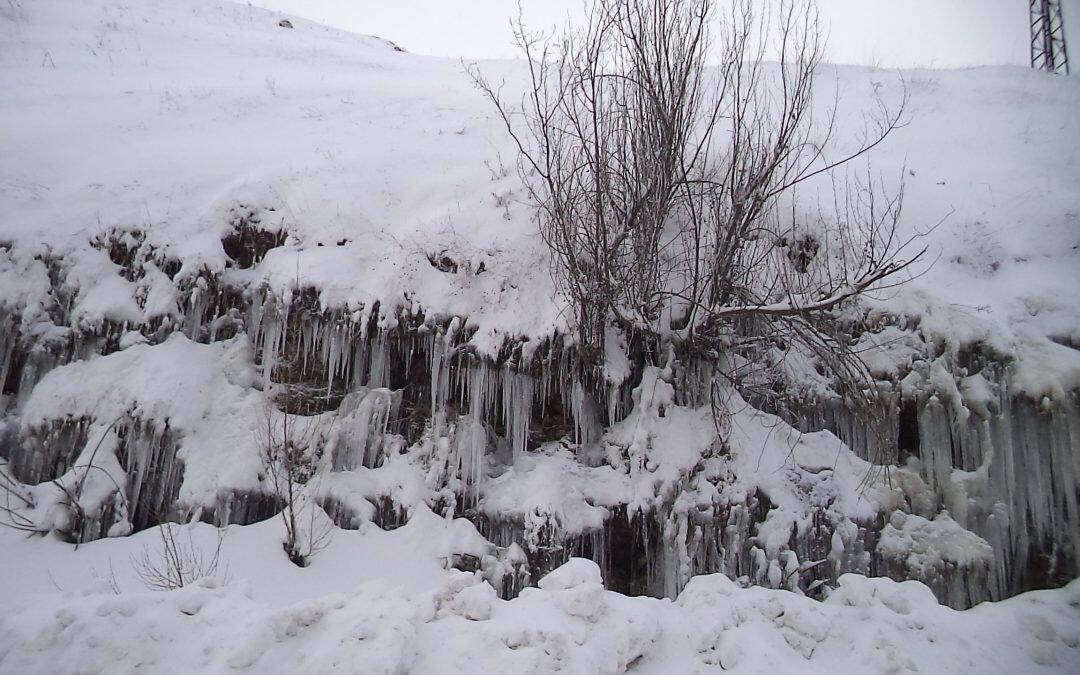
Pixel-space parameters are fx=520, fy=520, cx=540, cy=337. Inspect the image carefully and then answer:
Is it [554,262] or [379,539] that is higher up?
[554,262]

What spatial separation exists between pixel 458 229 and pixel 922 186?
5867mm

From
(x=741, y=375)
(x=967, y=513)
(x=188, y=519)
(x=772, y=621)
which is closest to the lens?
(x=772, y=621)

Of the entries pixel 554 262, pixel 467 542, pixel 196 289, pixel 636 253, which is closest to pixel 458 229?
pixel 554 262

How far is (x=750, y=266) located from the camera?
17.1 ft

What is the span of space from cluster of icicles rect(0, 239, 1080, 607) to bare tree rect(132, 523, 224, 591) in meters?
0.47

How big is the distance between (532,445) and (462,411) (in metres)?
0.86

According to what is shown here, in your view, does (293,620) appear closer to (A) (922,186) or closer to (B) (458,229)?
(B) (458,229)

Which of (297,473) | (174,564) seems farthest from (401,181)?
(174,564)

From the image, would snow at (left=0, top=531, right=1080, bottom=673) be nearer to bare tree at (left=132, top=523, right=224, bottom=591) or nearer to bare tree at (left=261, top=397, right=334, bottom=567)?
bare tree at (left=132, top=523, right=224, bottom=591)

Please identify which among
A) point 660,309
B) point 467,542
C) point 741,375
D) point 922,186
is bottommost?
point 467,542

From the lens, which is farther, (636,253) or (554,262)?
(554,262)

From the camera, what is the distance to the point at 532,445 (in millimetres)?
5766

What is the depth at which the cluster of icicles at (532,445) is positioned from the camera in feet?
15.1

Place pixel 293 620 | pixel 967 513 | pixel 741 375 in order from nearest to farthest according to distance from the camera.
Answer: pixel 293 620 → pixel 967 513 → pixel 741 375
